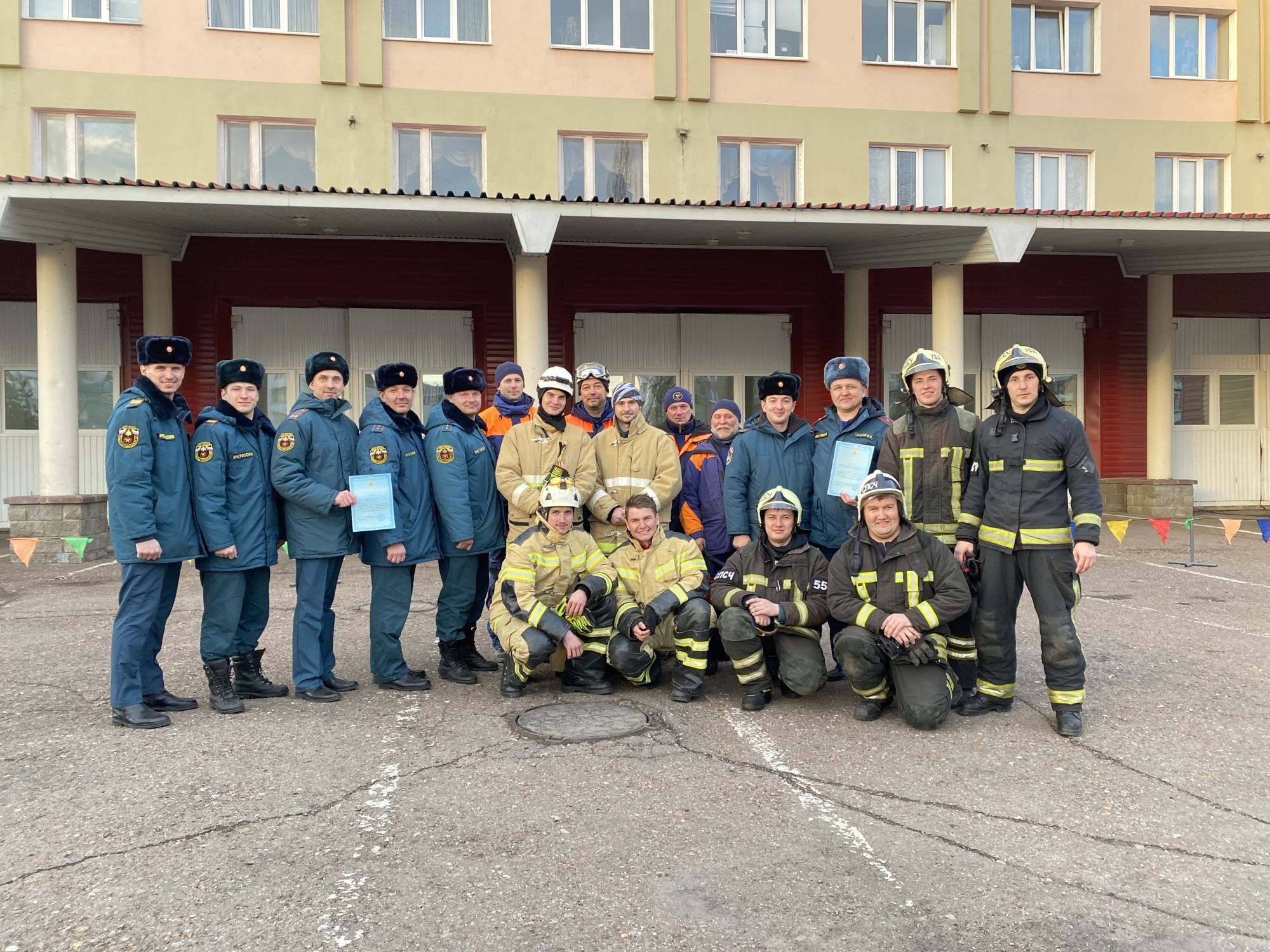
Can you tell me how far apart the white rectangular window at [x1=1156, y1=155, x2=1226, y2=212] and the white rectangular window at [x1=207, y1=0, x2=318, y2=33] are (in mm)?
15241

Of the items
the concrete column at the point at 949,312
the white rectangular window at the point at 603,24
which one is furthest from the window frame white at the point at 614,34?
the concrete column at the point at 949,312

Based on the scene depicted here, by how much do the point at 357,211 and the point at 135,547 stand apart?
8.26m

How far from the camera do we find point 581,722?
16.6ft

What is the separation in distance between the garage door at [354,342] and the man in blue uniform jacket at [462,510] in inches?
378

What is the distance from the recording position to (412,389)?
6.01 metres

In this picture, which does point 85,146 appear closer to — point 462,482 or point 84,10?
point 84,10

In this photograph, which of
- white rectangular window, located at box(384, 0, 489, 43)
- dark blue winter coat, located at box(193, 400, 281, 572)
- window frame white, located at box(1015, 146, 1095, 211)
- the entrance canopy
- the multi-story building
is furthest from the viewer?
window frame white, located at box(1015, 146, 1095, 211)

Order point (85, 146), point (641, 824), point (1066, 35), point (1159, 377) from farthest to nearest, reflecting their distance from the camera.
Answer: point (1066, 35) < point (1159, 377) < point (85, 146) < point (641, 824)

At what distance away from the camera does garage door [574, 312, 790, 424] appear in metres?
16.0

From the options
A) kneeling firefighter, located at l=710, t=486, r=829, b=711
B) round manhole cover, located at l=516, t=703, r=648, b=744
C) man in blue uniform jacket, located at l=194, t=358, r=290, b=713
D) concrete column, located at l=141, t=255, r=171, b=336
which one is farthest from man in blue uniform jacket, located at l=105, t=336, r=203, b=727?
concrete column, located at l=141, t=255, r=171, b=336

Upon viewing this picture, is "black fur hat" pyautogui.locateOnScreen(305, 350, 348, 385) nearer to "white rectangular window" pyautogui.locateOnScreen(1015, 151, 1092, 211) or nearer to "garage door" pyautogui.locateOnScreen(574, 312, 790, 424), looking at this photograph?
"garage door" pyautogui.locateOnScreen(574, 312, 790, 424)

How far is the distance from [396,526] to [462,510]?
0.43 metres

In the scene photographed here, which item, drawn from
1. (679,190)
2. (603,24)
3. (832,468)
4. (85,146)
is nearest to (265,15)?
(85,146)

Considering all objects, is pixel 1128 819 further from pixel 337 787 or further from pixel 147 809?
pixel 147 809
